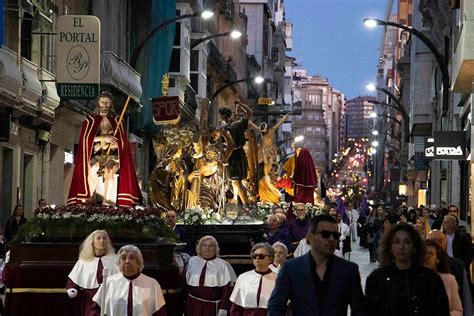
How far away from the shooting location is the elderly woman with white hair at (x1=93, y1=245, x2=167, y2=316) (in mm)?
11773

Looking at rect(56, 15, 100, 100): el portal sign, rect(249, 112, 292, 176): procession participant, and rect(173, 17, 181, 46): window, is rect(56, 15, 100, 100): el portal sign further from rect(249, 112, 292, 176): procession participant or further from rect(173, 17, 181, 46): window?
rect(173, 17, 181, 46): window

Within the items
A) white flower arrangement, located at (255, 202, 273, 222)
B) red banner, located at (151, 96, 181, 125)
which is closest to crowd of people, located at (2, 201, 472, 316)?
white flower arrangement, located at (255, 202, 273, 222)

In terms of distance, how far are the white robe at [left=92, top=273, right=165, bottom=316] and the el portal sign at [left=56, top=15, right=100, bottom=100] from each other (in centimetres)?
1680

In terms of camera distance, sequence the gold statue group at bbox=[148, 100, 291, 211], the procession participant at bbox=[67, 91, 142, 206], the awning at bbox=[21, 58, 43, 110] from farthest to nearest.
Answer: the awning at bbox=[21, 58, 43, 110] → the gold statue group at bbox=[148, 100, 291, 211] → the procession participant at bbox=[67, 91, 142, 206]

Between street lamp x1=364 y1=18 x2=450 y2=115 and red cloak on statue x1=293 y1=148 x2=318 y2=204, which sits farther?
red cloak on statue x1=293 y1=148 x2=318 y2=204

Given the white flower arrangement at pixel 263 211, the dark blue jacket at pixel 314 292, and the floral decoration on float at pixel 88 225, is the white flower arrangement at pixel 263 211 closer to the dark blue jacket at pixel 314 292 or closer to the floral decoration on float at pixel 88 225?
the floral decoration on float at pixel 88 225

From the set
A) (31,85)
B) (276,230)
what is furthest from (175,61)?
(276,230)

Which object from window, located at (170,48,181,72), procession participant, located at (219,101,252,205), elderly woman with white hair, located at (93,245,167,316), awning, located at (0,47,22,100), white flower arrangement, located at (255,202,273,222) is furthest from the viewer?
window, located at (170,48,181,72)

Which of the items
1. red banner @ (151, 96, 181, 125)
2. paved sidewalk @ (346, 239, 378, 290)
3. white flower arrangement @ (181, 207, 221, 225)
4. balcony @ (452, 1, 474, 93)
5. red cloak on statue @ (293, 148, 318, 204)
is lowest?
paved sidewalk @ (346, 239, 378, 290)

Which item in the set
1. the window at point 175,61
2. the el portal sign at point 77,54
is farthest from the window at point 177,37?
the el portal sign at point 77,54

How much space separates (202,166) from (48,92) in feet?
27.5

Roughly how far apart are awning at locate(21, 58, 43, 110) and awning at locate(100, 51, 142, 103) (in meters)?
3.84

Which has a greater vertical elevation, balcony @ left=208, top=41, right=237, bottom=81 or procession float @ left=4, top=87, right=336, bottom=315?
balcony @ left=208, top=41, right=237, bottom=81

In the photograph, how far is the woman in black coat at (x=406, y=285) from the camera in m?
8.45
